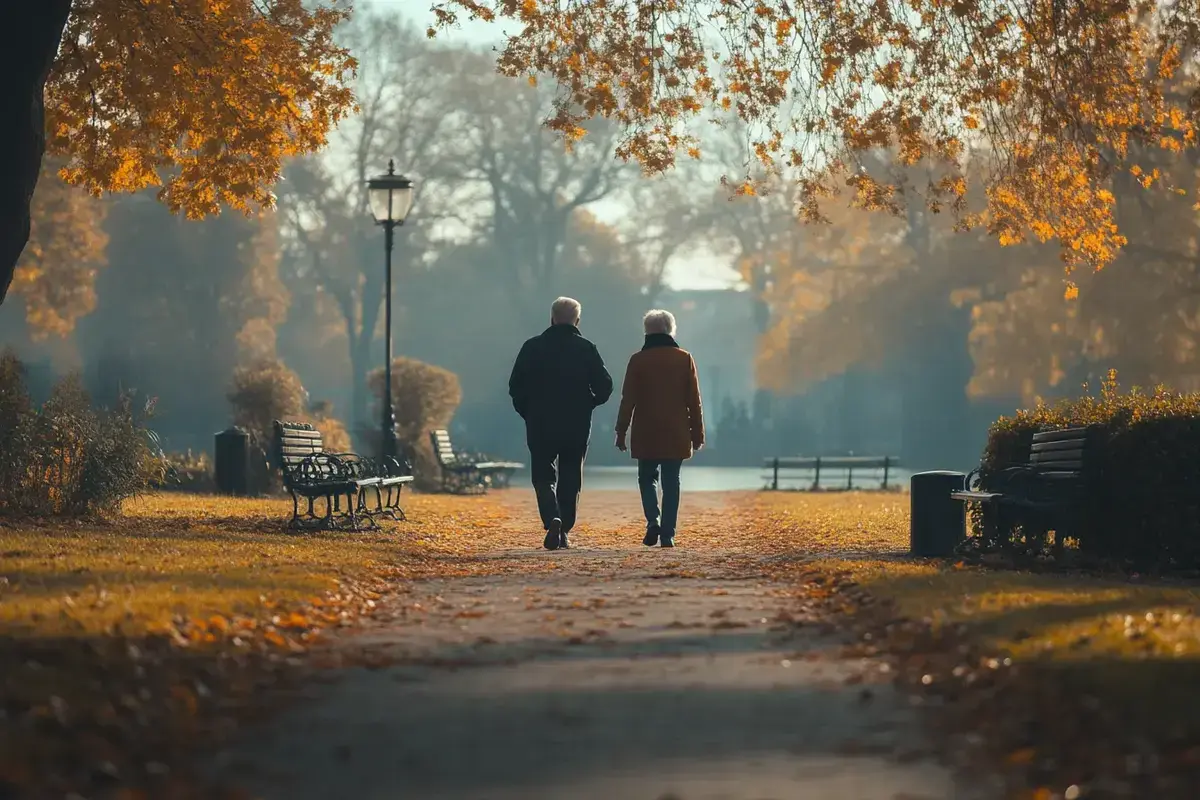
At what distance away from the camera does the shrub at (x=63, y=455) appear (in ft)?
51.0

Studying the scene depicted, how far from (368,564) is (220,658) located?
513cm

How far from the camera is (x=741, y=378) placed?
104 meters

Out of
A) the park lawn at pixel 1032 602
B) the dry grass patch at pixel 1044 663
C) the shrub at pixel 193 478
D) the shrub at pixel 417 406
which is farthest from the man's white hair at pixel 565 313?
the shrub at pixel 417 406

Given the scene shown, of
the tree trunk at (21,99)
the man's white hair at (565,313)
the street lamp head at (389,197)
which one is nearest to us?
the tree trunk at (21,99)

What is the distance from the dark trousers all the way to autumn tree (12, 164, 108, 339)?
29.0m

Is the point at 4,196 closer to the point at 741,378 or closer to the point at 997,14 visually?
the point at 997,14

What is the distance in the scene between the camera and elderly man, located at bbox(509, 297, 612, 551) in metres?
14.1

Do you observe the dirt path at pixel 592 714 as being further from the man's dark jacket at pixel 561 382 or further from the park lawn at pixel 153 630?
the man's dark jacket at pixel 561 382

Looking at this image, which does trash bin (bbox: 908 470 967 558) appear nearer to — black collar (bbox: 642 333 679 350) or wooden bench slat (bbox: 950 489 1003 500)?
wooden bench slat (bbox: 950 489 1003 500)

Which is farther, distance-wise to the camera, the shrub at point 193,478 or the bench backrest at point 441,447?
the bench backrest at point 441,447

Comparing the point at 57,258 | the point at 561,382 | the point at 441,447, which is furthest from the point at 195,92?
the point at 57,258

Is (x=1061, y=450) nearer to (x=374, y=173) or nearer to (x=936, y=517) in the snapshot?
(x=936, y=517)

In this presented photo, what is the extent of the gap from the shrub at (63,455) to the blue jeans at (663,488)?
16.5ft

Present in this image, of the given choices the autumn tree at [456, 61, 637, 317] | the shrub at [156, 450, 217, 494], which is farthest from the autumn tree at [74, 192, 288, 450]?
the shrub at [156, 450, 217, 494]
